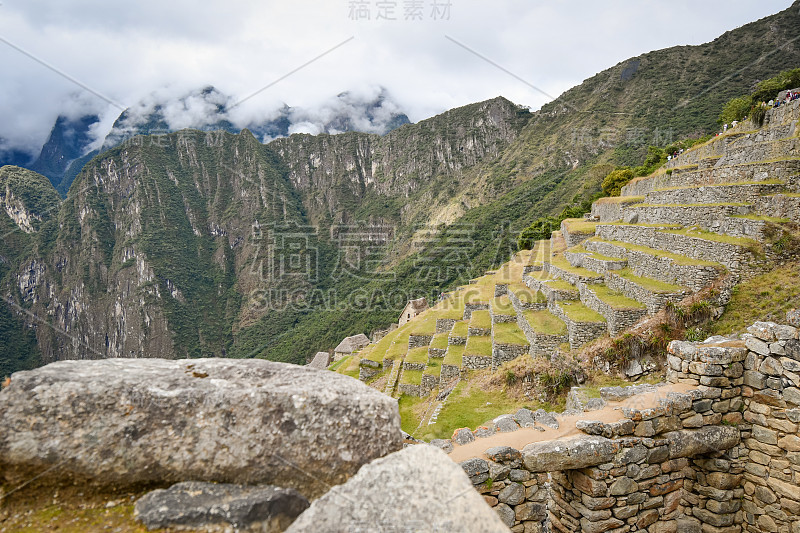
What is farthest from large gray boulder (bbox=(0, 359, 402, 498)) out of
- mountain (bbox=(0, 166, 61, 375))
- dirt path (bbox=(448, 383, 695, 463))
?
mountain (bbox=(0, 166, 61, 375))

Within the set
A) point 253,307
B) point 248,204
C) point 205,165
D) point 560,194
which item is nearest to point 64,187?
point 205,165

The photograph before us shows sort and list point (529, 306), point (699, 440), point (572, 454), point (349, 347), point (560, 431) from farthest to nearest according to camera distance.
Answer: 1. point (349, 347)
2. point (529, 306)
3. point (560, 431)
4. point (699, 440)
5. point (572, 454)

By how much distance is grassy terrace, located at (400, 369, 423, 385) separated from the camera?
17256mm

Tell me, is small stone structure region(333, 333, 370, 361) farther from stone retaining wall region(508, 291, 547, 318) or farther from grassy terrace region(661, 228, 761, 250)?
grassy terrace region(661, 228, 761, 250)

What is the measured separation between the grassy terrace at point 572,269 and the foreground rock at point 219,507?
13280 mm

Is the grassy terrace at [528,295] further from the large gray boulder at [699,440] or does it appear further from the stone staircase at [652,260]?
the large gray boulder at [699,440]

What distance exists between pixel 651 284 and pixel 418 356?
11.7 m

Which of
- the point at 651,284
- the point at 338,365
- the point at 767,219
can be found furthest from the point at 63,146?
the point at 767,219

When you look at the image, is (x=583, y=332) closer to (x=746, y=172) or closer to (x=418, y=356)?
(x=746, y=172)

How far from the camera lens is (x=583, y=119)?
86.1 m

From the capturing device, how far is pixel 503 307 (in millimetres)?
16766

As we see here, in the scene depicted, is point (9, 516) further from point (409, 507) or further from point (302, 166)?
point (302, 166)

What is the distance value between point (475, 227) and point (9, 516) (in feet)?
264

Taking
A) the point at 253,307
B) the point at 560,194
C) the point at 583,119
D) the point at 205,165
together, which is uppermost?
the point at 205,165
